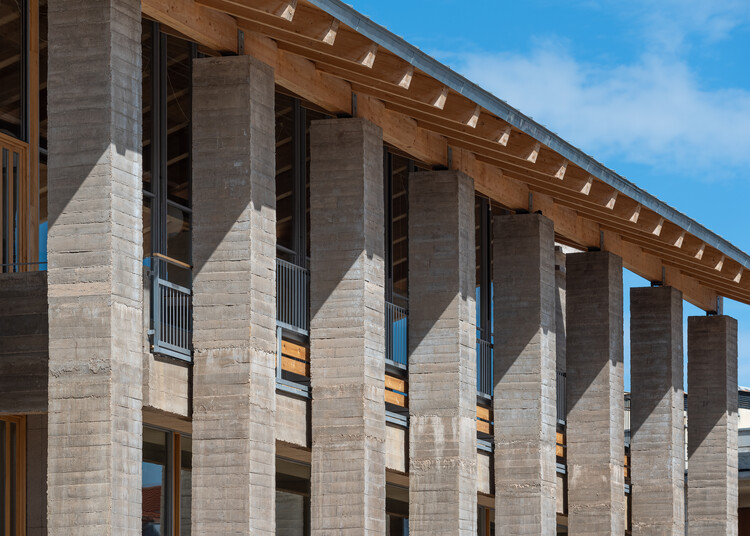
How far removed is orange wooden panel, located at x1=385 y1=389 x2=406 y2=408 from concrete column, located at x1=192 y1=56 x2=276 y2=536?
531 centimetres

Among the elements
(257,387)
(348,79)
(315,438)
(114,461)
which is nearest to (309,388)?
(315,438)

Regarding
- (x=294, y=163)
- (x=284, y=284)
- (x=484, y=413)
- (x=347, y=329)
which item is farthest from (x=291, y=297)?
(x=484, y=413)

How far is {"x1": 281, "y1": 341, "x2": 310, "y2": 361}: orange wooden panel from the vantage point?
67.5 ft

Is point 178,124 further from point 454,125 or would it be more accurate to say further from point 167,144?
point 454,125

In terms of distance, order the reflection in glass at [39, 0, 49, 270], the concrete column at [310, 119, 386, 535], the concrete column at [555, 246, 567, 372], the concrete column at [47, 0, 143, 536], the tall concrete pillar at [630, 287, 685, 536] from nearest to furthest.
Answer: the concrete column at [47, 0, 143, 536]
the reflection in glass at [39, 0, 49, 270]
the concrete column at [310, 119, 386, 535]
the tall concrete pillar at [630, 287, 685, 536]
the concrete column at [555, 246, 567, 372]

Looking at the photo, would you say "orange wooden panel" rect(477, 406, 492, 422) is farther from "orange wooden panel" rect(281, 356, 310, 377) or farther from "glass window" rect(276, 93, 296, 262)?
"orange wooden panel" rect(281, 356, 310, 377)

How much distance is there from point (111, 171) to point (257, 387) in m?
3.64

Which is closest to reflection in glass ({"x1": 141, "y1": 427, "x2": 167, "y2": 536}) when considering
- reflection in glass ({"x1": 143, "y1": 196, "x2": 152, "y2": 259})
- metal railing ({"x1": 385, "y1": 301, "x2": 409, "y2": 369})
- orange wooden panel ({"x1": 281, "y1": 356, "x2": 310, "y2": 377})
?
orange wooden panel ({"x1": 281, "y1": 356, "x2": 310, "y2": 377})

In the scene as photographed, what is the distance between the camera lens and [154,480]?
2095 cm

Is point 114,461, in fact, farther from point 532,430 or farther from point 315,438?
point 532,430

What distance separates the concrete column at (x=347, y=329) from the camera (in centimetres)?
1967

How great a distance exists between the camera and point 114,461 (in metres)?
14.6

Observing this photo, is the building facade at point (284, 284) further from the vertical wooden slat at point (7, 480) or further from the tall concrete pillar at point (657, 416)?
the tall concrete pillar at point (657, 416)

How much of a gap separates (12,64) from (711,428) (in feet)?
63.7
